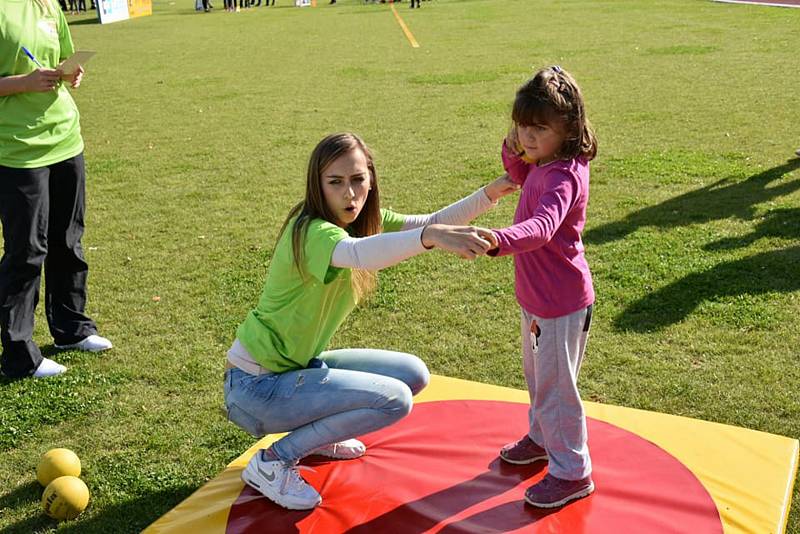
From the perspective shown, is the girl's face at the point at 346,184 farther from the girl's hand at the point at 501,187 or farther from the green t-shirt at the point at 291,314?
the girl's hand at the point at 501,187

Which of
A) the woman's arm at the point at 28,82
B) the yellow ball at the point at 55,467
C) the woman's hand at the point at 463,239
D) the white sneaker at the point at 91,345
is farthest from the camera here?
the white sneaker at the point at 91,345

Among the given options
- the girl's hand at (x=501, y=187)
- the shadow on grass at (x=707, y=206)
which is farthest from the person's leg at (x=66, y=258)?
the shadow on grass at (x=707, y=206)

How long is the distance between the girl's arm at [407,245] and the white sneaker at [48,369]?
2.77 m

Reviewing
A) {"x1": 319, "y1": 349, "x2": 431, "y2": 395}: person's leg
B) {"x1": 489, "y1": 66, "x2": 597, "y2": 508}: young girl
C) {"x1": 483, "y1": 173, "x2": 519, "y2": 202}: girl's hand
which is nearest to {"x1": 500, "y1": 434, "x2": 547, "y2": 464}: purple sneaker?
{"x1": 489, "y1": 66, "x2": 597, "y2": 508}: young girl

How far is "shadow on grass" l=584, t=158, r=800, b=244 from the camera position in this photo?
7820mm

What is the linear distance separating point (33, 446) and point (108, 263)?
328cm

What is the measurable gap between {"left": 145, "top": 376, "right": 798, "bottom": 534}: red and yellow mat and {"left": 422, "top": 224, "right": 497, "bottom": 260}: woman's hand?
1.29 metres

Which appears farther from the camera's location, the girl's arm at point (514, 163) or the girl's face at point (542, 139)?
the girl's arm at point (514, 163)

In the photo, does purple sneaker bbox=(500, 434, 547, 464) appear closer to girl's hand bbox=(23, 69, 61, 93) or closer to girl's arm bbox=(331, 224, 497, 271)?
girl's arm bbox=(331, 224, 497, 271)

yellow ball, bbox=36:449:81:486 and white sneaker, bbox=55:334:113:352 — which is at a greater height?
yellow ball, bbox=36:449:81:486

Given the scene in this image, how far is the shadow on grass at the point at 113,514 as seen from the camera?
405 cm

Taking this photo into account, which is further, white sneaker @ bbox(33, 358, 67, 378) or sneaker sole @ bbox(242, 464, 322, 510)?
white sneaker @ bbox(33, 358, 67, 378)

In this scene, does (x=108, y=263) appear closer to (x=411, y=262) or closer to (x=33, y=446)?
(x=411, y=262)

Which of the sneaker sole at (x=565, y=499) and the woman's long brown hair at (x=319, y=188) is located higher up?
the woman's long brown hair at (x=319, y=188)
